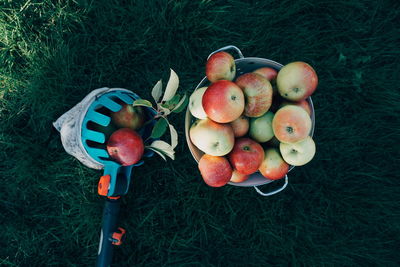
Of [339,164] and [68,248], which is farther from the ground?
[339,164]

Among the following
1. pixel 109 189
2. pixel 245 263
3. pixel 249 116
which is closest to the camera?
pixel 249 116

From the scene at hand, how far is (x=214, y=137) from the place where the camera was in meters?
1.53

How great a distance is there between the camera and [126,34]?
2.23m

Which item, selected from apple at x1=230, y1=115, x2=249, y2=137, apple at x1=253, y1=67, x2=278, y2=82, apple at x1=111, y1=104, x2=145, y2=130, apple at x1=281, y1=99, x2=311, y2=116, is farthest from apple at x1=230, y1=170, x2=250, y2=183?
apple at x1=111, y1=104, x2=145, y2=130

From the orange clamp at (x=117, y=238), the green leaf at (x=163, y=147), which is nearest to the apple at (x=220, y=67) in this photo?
the green leaf at (x=163, y=147)

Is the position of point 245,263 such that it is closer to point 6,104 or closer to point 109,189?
point 109,189

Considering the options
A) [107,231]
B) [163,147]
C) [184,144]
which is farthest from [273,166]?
[107,231]

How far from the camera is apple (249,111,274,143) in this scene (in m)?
1.66

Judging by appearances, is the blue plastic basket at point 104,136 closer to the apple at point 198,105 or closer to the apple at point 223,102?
the apple at point 198,105

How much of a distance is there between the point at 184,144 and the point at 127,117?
20.9 inches

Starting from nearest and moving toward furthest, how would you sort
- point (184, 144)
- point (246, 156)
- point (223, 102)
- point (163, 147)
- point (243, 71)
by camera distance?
point (223, 102) → point (246, 156) → point (163, 147) → point (243, 71) → point (184, 144)

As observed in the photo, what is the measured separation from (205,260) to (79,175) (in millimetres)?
1107

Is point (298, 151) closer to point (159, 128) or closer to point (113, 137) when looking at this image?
point (159, 128)

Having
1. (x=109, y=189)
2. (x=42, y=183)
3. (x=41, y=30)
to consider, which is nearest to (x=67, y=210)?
(x=42, y=183)
